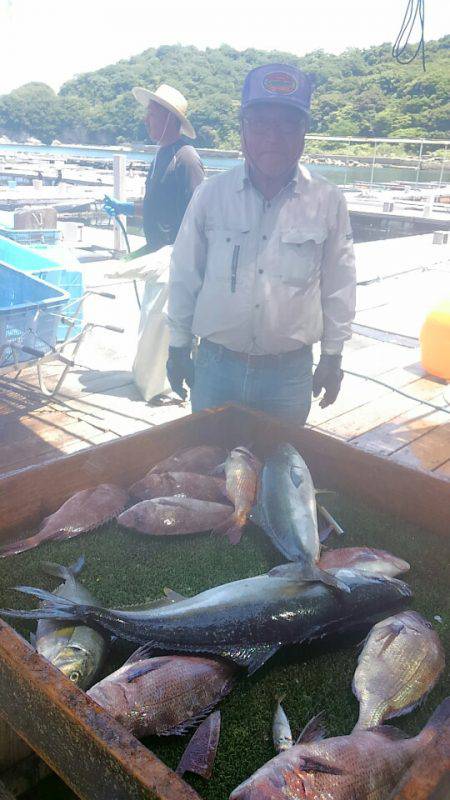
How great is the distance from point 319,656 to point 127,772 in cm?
75

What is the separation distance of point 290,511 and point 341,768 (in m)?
1.00

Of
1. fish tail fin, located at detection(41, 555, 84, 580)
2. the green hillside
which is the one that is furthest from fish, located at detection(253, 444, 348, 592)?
the green hillside

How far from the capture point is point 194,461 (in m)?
2.51

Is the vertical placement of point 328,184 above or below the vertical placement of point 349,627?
above

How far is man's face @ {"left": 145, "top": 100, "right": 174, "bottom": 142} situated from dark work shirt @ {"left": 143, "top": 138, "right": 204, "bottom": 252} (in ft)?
0.43

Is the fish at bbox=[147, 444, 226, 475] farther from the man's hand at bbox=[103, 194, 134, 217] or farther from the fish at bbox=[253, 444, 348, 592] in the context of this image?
the man's hand at bbox=[103, 194, 134, 217]

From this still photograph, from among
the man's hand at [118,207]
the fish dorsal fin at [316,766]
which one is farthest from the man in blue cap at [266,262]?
the man's hand at [118,207]

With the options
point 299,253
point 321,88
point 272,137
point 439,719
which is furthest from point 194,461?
point 321,88

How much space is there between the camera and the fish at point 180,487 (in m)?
2.31

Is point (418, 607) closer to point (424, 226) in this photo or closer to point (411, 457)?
point (411, 457)

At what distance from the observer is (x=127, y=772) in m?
1.03

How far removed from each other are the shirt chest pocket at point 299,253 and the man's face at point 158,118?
2627mm

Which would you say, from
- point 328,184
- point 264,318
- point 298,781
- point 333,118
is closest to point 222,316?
point 264,318

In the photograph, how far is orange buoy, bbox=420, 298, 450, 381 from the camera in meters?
5.75
